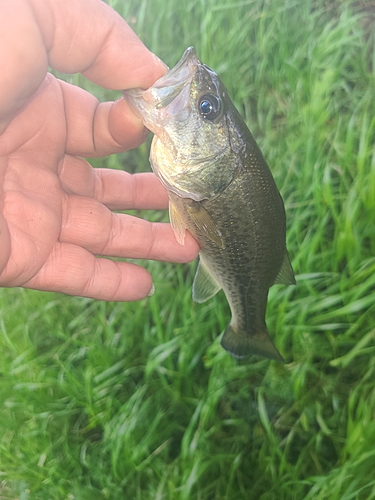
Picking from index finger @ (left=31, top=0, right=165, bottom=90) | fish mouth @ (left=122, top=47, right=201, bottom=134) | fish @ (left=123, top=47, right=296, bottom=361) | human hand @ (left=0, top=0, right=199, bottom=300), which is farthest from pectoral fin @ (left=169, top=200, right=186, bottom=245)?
index finger @ (left=31, top=0, right=165, bottom=90)

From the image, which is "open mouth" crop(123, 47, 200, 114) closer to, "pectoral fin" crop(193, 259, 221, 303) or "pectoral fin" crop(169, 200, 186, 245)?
"pectoral fin" crop(169, 200, 186, 245)

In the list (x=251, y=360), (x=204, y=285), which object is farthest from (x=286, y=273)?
(x=251, y=360)

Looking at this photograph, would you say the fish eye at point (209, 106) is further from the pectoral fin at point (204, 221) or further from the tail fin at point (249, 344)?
the tail fin at point (249, 344)

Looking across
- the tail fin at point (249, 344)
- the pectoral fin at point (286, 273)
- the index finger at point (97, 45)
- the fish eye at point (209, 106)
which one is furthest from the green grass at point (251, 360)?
the index finger at point (97, 45)

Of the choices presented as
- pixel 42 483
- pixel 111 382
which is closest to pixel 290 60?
pixel 111 382

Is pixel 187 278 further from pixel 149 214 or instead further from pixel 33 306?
pixel 33 306
